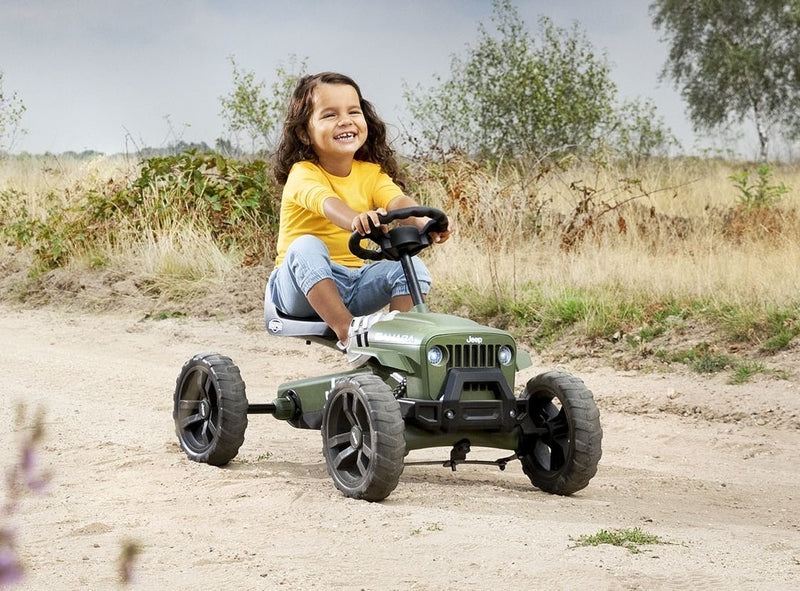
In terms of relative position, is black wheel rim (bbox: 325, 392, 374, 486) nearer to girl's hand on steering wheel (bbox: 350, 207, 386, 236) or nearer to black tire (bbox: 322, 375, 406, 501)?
black tire (bbox: 322, 375, 406, 501)

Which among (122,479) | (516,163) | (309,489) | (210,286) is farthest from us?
(516,163)

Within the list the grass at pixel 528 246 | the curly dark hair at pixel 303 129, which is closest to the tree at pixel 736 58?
the grass at pixel 528 246

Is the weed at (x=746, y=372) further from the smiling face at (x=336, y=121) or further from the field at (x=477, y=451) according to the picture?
the smiling face at (x=336, y=121)

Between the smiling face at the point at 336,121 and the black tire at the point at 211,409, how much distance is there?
44.9 inches

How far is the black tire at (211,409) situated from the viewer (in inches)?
199

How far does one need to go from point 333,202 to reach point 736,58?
96.1 feet

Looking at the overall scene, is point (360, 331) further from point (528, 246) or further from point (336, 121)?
point (528, 246)

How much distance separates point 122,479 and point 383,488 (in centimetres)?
138

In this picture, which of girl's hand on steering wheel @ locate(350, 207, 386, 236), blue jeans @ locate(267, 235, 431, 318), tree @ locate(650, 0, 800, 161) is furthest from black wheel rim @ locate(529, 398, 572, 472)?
tree @ locate(650, 0, 800, 161)

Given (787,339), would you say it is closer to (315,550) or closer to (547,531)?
(547,531)

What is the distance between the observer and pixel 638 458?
19.9 feet

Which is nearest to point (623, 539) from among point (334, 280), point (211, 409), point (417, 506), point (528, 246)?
point (417, 506)

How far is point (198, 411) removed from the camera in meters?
5.39

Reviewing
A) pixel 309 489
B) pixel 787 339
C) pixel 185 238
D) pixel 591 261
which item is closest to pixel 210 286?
pixel 185 238
